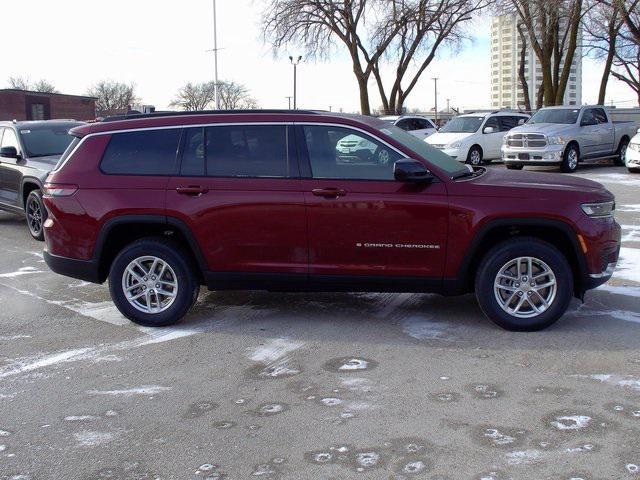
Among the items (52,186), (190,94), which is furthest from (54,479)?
(190,94)

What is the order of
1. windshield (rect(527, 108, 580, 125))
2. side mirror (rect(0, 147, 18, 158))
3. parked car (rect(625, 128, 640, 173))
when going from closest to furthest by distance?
1. side mirror (rect(0, 147, 18, 158))
2. parked car (rect(625, 128, 640, 173))
3. windshield (rect(527, 108, 580, 125))

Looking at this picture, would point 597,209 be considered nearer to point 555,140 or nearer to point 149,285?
point 149,285

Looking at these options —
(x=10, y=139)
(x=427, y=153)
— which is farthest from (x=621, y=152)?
(x=427, y=153)

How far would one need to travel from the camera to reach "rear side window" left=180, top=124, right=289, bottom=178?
20.4ft

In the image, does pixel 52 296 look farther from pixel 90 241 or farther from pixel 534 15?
pixel 534 15

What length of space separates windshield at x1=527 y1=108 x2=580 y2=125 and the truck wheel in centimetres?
101

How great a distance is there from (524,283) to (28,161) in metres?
8.43

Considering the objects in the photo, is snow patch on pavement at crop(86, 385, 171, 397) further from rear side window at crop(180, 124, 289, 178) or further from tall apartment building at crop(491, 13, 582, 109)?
tall apartment building at crop(491, 13, 582, 109)

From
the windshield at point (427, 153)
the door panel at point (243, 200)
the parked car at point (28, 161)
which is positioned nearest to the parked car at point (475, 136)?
the parked car at point (28, 161)

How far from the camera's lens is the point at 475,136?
22.0 m

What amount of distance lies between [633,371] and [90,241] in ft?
14.6

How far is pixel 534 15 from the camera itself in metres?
34.8

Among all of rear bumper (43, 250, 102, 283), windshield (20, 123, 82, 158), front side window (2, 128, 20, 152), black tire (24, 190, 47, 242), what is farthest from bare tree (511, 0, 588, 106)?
rear bumper (43, 250, 102, 283)

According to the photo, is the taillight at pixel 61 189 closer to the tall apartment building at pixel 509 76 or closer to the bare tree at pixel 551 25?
the bare tree at pixel 551 25
